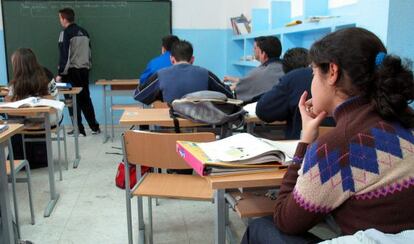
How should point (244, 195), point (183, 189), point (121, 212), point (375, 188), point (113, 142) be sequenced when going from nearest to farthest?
point (375, 188)
point (244, 195)
point (183, 189)
point (121, 212)
point (113, 142)

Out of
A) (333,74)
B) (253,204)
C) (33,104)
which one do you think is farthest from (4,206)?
(333,74)

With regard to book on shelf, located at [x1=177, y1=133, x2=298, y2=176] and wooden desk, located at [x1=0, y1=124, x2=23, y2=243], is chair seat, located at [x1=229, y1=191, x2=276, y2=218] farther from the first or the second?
wooden desk, located at [x1=0, y1=124, x2=23, y2=243]

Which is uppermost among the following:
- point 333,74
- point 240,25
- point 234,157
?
point 240,25

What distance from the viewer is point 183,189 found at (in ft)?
6.59

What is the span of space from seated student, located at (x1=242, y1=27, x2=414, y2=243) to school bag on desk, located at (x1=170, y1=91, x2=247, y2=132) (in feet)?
Result: 4.55

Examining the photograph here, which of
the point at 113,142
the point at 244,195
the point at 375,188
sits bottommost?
the point at 113,142

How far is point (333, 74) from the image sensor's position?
1056mm

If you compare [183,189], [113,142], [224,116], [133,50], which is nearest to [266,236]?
[183,189]

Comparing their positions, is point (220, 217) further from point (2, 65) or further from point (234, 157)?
point (2, 65)

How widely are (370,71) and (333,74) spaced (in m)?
0.09

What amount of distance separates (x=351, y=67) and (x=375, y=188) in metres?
0.30

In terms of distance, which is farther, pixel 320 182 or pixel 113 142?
pixel 113 142

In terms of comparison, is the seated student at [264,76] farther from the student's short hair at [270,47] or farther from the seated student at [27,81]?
the seated student at [27,81]

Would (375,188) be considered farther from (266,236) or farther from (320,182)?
(266,236)
